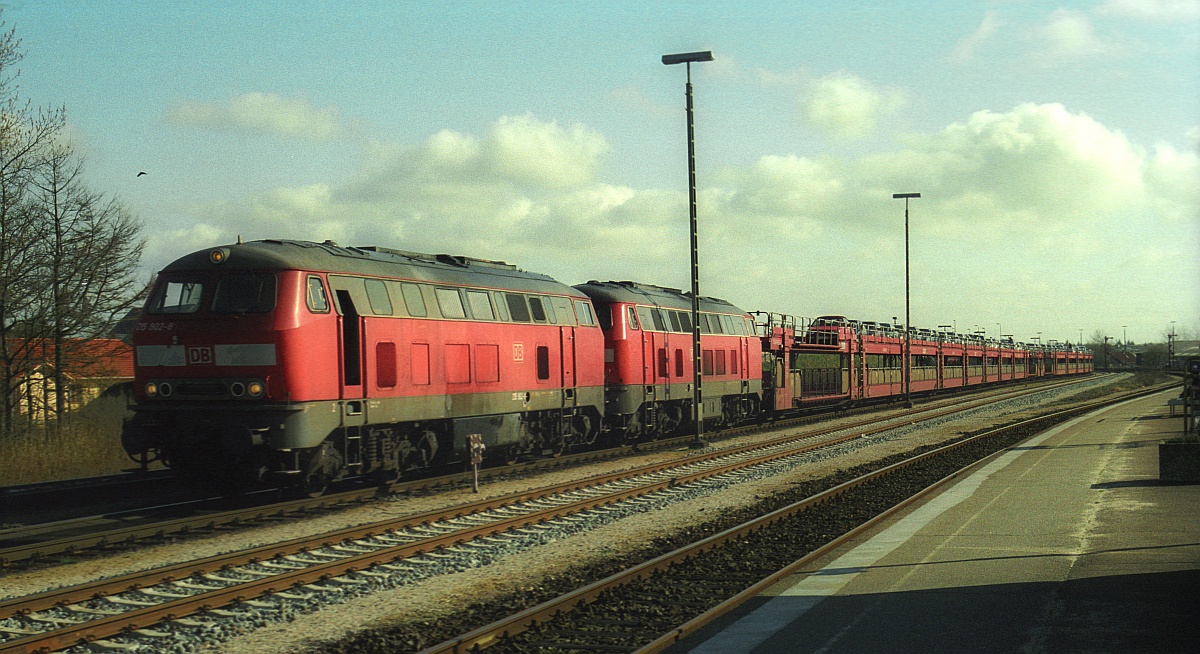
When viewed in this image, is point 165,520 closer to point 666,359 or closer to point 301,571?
point 301,571

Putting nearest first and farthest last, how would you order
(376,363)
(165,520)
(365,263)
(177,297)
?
(165,520) < (177,297) < (376,363) < (365,263)

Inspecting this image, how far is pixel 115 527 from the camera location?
13.7 meters

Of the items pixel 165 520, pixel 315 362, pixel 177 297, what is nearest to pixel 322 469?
pixel 315 362

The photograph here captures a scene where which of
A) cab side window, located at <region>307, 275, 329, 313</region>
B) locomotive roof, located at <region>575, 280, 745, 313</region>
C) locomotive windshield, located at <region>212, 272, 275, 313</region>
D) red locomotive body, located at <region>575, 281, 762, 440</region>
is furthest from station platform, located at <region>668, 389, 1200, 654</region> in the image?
locomotive roof, located at <region>575, 280, 745, 313</region>

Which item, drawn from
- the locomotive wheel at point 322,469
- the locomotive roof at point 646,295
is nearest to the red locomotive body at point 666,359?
the locomotive roof at point 646,295

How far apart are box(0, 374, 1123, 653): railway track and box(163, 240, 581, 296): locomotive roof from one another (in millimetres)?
4555

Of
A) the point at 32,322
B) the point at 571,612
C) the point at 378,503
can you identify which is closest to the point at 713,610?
the point at 571,612

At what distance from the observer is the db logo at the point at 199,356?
15172 millimetres

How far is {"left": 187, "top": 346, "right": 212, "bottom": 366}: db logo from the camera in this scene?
15.2 meters

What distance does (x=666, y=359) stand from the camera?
28.5 metres

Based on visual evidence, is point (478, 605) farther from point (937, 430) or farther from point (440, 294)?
point (937, 430)

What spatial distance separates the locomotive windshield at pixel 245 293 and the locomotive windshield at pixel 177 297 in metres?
0.37

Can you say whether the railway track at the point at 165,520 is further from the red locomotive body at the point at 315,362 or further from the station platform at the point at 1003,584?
the station platform at the point at 1003,584

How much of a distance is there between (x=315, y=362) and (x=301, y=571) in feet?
17.9
